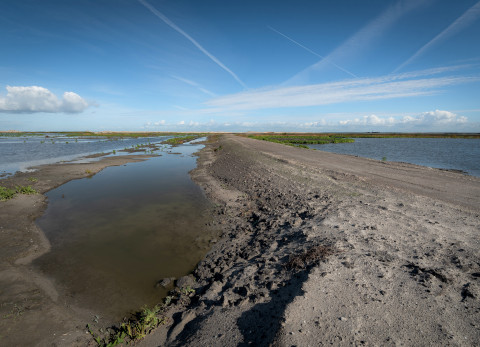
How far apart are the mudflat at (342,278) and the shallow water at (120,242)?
1377 millimetres

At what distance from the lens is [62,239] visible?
31.3ft

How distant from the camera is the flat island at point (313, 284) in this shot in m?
4.01

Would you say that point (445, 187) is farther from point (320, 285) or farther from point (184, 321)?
point (184, 321)

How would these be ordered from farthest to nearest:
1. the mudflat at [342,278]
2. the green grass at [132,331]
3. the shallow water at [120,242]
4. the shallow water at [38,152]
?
the shallow water at [38,152] < the shallow water at [120,242] < the green grass at [132,331] < the mudflat at [342,278]

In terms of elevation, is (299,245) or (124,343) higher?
(299,245)

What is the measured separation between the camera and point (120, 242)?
9359 millimetres

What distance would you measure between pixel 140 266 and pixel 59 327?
2.68 meters

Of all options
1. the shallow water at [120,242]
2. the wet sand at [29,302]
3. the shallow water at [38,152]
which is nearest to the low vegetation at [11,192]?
the shallow water at [120,242]

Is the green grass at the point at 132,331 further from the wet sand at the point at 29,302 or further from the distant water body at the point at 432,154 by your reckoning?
the distant water body at the point at 432,154

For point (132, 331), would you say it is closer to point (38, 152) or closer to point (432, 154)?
point (38, 152)

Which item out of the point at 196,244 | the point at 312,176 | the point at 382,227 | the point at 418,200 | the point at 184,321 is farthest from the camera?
the point at 312,176

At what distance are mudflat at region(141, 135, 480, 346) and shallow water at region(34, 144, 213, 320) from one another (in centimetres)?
138

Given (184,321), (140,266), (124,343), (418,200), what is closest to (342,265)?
(184,321)

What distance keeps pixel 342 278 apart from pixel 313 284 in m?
0.73
